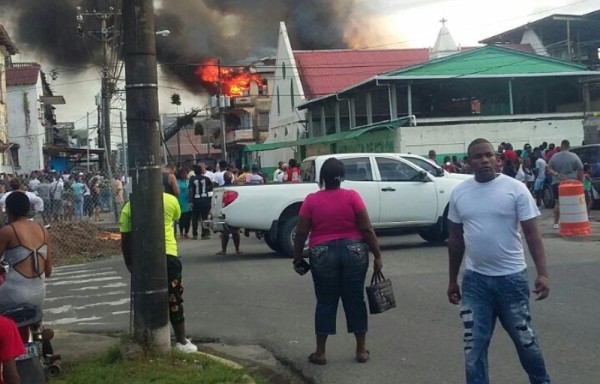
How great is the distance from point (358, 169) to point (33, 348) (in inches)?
368

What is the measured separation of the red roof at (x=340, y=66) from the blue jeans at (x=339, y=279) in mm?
37722

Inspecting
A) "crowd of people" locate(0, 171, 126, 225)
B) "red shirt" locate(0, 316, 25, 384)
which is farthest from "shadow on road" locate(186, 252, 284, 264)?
"red shirt" locate(0, 316, 25, 384)

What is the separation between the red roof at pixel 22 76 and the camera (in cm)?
4175

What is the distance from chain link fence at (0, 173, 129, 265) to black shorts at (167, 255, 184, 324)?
26.5 feet

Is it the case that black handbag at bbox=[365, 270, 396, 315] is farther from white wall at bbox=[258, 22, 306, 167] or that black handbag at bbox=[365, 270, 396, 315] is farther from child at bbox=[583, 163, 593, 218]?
white wall at bbox=[258, 22, 306, 167]

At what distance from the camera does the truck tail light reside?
13.0m

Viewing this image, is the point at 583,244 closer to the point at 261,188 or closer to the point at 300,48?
the point at 261,188

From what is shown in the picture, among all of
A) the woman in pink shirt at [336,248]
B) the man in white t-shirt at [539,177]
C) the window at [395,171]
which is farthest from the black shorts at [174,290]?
the man in white t-shirt at [539,177]

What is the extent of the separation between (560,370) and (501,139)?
83.1 feet

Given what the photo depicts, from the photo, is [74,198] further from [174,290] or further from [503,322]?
[503,322]

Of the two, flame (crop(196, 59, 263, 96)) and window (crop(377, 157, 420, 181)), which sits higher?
flame (crop(196, 59, 263, 96))

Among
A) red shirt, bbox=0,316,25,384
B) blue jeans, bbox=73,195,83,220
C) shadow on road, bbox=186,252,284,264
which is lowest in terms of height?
shadow on road, bbox=186,252,284,264

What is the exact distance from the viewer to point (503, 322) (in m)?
4.83

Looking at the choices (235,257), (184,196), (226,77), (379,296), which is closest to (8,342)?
(379,296)
